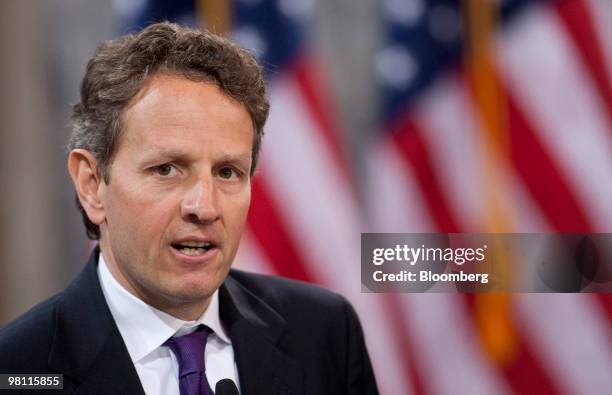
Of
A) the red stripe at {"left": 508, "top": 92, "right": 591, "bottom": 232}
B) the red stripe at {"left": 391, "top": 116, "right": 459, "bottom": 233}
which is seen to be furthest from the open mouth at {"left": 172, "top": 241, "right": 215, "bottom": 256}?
the red stripe at {"left": 508, "top": 92, "right": 591, "bottom": 232}

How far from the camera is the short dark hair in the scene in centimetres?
117

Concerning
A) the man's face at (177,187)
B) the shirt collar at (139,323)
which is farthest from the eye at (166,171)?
the shirt collar at (139,323)

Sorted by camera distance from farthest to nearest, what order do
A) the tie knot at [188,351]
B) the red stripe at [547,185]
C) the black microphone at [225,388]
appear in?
the red stripe at [547,185] → the tie knot at [188,351] → the black microphone at [225,388]

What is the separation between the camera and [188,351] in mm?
1212

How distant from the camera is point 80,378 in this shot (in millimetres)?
1161

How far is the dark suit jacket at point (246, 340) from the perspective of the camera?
117 cm

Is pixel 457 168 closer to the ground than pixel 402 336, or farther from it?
farther from it

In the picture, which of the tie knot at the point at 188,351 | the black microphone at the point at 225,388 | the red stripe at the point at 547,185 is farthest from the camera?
the red stripe at the point at 547,185

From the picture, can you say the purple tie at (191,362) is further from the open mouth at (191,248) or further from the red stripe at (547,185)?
the red stripe at (547,185)

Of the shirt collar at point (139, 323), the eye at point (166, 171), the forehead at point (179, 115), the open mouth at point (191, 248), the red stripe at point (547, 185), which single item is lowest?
the shirt collar at point (139, 323)

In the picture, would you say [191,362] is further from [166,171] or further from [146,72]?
[146,72]

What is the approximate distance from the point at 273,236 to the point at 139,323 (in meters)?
0.63

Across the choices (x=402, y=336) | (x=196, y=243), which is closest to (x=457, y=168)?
(x=402, y=336)

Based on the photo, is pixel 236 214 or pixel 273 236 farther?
pixel 273 236
